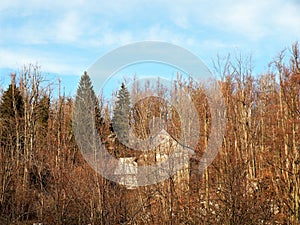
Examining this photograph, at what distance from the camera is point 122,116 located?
26.6ft

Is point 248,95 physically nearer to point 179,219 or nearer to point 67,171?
point 179,219

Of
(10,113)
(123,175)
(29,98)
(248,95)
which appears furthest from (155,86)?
(10,113)

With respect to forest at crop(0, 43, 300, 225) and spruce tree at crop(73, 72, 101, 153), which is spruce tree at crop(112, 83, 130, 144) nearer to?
forest at crop(0, 43, 300, 225)

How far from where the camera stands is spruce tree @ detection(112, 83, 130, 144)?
7383 mm

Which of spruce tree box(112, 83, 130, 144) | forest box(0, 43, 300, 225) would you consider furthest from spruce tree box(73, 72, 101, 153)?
spruce tree box(112, 83, 130, 144)

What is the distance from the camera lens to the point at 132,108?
26.3ft

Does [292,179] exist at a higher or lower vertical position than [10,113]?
lower

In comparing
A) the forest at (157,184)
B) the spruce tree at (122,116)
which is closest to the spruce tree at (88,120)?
the forest at (157,184)

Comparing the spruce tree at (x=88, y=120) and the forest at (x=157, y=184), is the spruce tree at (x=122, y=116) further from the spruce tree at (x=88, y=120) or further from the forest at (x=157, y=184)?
the spruce tree at (x=88, y=120)

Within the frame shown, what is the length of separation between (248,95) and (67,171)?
11790 millimetres

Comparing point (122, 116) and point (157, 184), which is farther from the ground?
point (122, 116)

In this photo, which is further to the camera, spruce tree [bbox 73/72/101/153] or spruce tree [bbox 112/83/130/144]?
spruce tree [bbox 112/83/130/144]

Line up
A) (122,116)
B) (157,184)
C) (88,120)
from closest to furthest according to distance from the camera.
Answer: (88,120) → (157,184) → (122,116)

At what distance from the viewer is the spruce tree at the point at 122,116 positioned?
7383 mm
